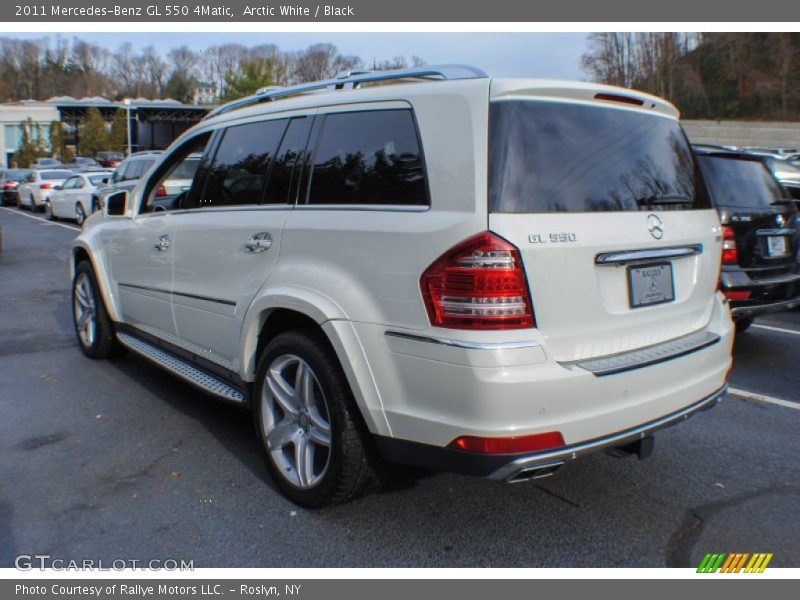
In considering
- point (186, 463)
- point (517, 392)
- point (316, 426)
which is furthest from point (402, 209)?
point (186, 463)

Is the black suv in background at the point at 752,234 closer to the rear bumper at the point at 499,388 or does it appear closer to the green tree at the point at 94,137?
the rear bumper at the point at 499,388

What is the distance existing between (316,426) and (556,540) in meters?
1.22

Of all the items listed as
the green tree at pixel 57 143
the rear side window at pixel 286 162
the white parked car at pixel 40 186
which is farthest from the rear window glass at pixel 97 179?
the green tree at pixel 57 143

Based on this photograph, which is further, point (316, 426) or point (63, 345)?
point (63, 345)

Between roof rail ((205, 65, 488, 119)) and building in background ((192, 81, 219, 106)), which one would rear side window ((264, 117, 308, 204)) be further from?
building in background ((192, 81, 219, 106))

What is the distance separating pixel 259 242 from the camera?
12.2 feet

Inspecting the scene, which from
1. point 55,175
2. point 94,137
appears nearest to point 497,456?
point 55,175

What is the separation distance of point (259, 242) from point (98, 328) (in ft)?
9.62

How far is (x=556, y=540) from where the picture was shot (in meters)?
3.21

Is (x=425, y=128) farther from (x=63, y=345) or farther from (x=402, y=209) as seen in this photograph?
(x=63, y=345)

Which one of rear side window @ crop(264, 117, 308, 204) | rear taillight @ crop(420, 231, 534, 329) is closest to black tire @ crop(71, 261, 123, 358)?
rear side window @ crop(264, 117, 308, 204)

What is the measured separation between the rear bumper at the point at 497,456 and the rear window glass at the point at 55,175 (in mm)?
25574

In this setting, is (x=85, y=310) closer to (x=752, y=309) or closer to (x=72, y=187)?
(x=752, y=309)

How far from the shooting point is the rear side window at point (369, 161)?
119 inches
